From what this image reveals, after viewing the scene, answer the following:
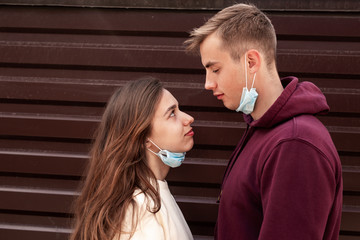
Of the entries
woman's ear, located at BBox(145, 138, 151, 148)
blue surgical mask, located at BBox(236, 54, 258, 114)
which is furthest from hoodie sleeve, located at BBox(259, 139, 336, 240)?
woman's ear, located at BBox(145, 138, 151, 148)

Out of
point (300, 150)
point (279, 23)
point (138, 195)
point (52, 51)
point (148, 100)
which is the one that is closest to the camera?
point (300, 150)

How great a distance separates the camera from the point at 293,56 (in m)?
3.25

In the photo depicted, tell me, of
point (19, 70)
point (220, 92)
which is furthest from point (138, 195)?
point (19, 70)

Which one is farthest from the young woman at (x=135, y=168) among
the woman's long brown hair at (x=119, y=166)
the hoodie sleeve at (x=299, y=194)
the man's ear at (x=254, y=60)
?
the hoodie sleeve at (x=299, y=194)

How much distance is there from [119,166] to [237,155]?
2.80ft

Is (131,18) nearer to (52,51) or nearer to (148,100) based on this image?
(52,51)

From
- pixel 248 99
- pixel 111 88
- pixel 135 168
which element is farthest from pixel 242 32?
pixel 111 88

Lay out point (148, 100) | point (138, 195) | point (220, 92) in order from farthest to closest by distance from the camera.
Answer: point (148, 100) < point (138, 195) < point (220, 92)

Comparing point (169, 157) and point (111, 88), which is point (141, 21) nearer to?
point (111, 88)

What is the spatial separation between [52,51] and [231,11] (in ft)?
6.27

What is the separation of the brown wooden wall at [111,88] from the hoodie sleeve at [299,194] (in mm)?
1563

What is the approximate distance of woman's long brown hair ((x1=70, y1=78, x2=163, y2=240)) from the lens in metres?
2.51

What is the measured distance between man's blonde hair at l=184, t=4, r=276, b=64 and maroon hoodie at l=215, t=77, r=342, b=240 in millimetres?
334

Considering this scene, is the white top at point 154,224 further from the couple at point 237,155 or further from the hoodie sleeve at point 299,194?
the hoodie sleeve at point 299,194
